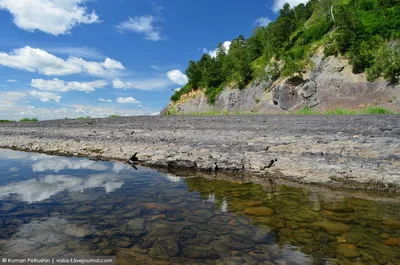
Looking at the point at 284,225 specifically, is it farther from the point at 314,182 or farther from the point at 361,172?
the point at 361,172

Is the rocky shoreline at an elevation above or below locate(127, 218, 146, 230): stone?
above

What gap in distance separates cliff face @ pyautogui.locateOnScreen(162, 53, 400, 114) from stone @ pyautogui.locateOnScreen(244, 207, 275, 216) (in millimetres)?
36322

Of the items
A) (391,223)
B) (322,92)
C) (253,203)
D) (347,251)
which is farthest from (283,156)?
(322,92)

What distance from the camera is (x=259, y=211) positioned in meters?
6.10

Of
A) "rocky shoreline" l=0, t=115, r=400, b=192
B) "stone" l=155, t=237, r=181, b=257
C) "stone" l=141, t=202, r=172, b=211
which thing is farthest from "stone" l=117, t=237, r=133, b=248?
"rocky shoreline" l=0, t=115, r=400, b=192

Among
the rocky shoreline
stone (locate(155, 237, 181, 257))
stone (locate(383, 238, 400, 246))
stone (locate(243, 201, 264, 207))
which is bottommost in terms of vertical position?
stone (locate(155, 237, 181, 257))

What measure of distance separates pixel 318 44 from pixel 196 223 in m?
57.2

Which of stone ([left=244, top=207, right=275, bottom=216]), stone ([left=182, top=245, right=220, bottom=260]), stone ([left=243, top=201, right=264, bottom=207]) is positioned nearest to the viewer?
stone ([left=182, top=245, right=220, bottom=260])

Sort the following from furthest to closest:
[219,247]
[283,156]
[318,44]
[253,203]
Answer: [318,44]
[283,156]
[253,203]
[219,247]

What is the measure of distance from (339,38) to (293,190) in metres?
48.8

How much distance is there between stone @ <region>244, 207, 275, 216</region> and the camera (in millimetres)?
5962

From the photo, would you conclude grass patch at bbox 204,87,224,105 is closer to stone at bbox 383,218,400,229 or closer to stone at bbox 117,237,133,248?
stone at bbox 383,218,400,229

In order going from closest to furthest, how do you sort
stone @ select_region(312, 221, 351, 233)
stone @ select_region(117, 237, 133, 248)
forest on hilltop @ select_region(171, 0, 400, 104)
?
stone @ select_region(117, 237, 133, 248)
stone @ select_region(312, 221, 351, 233)
forest on hilltop @ select_region(171, 0, 400, 104)

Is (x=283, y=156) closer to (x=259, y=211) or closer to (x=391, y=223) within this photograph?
(x=259, y=211)
